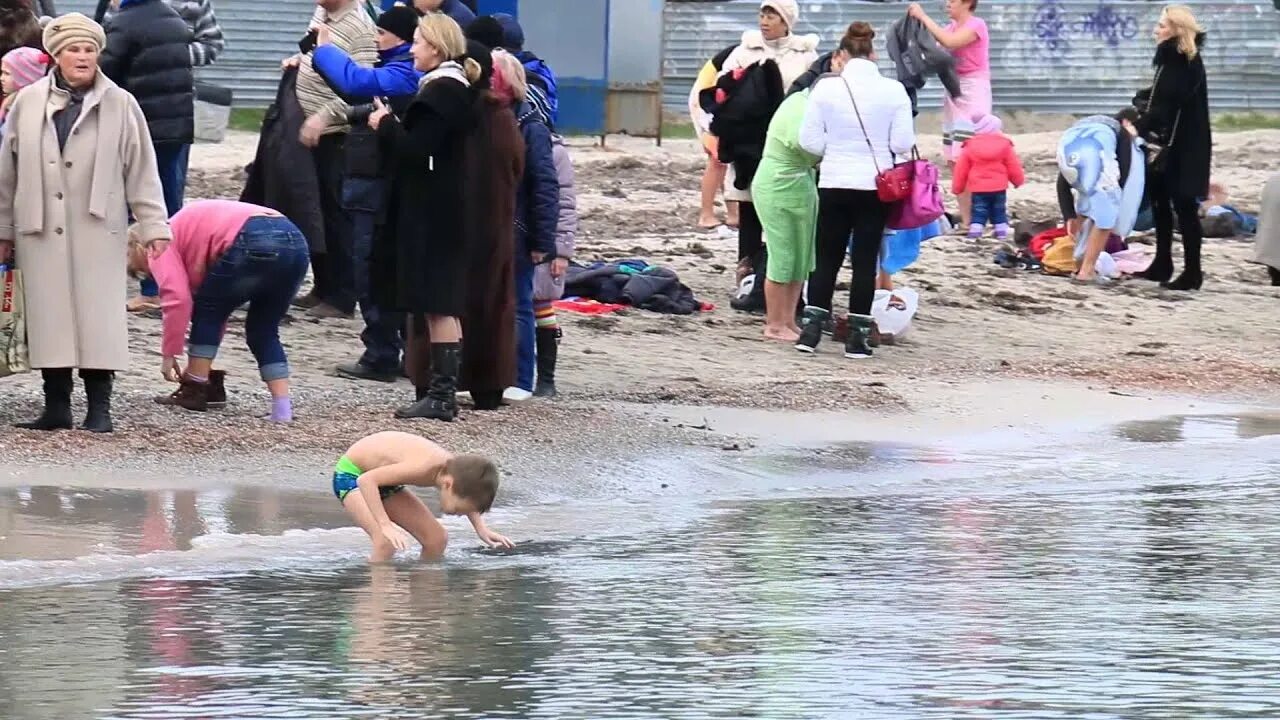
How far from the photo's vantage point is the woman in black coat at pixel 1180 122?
16.3 m

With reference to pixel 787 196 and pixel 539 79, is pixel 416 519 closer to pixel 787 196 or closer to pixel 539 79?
pixel 539 79

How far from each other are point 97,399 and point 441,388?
1.36 m

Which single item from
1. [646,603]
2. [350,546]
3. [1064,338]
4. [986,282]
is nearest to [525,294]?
[350,546]

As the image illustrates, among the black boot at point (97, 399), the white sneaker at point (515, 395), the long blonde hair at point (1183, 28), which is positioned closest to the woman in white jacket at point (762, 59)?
the long blonde hair at point (1183, 28)

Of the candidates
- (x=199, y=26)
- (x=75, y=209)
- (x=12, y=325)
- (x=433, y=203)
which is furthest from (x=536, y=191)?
(x=199, y=26)

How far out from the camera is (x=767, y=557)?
26.3 feet

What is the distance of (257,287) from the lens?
9.85 meters

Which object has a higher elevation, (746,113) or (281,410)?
(746,113)

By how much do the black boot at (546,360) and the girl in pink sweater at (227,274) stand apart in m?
1.62

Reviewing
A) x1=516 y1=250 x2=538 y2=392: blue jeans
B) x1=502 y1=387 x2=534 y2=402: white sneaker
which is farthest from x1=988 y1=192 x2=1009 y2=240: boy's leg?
x1=502 y1=387 x2=534 y2=402: white sneaker

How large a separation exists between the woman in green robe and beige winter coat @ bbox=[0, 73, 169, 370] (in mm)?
4683

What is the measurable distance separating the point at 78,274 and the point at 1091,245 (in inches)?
365

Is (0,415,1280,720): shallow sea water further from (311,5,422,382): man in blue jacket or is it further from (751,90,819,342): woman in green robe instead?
(751,90,819,342): woman in green robe

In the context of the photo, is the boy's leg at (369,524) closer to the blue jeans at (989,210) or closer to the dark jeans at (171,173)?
the dark jeans at (171,173)
